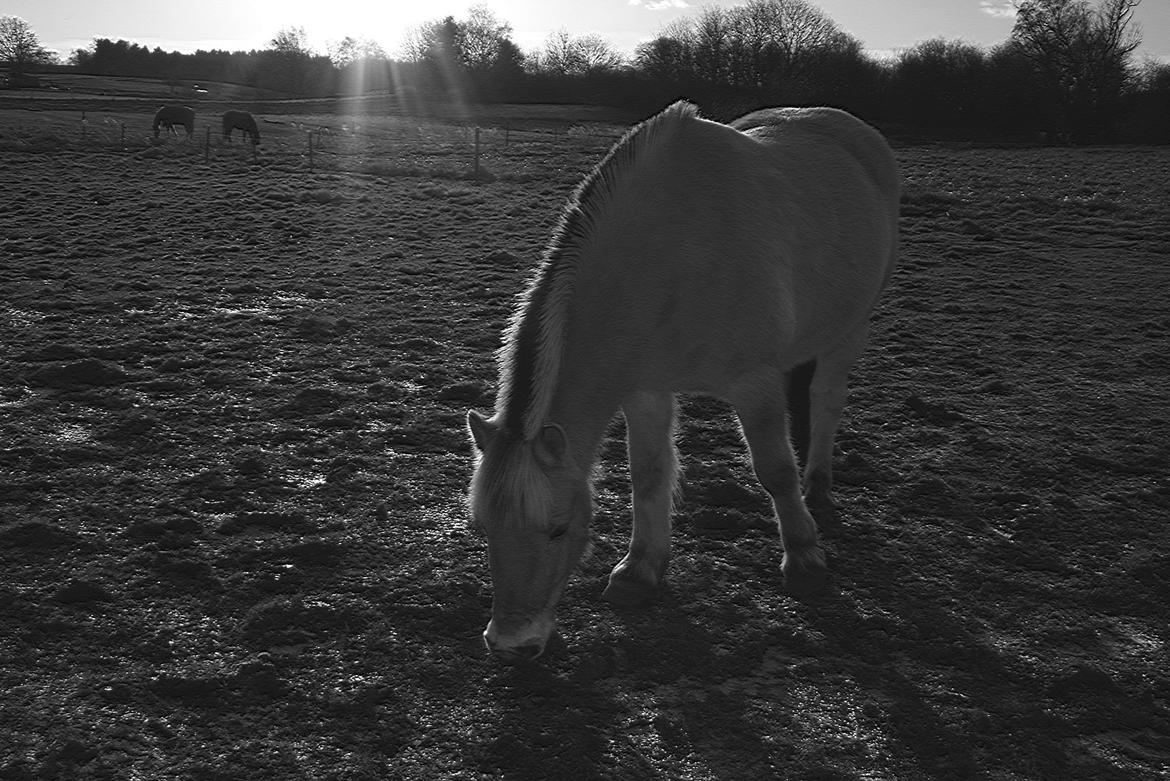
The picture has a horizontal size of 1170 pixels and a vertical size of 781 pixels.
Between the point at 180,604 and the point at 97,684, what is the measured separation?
490 mm

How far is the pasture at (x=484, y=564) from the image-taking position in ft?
8.85

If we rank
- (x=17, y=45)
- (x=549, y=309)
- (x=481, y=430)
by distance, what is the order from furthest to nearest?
1. (x=17, y=45)
2. (x=549, y=309)
3. (x=481, y=430)

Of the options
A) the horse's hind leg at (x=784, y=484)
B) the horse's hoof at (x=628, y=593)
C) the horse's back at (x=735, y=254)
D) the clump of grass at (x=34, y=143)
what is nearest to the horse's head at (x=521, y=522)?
the horse's back at (x=735, y=254)

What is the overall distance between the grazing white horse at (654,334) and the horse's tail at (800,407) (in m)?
0.73

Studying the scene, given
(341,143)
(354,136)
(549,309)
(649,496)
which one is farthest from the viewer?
(354,136)

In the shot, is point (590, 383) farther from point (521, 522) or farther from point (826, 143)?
point (826, 143)

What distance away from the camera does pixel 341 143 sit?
88.1 ft

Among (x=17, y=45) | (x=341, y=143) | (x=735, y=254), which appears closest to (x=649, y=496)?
(x=735, y=254)

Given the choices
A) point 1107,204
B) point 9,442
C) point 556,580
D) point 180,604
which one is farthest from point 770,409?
point 1107,204

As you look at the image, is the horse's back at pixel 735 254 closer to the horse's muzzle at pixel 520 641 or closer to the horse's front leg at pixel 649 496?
the horse's front leg at pixel 649 496

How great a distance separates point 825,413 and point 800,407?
412 millimetres

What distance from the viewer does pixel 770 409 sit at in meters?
3.41

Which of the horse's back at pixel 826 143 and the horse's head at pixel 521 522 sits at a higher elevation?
the horse's back at pixel 826 143

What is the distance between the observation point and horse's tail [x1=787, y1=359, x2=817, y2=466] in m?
4.84
